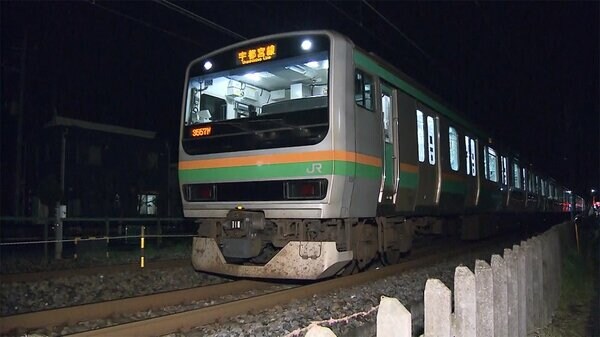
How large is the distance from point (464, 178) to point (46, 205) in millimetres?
11357

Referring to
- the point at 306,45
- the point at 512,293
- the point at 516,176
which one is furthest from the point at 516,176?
the point at 512,293

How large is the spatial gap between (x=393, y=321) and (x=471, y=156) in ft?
36.8

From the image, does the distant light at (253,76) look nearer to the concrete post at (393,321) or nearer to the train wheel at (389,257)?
the train wheel at (389,257)

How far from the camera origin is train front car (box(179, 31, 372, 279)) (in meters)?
6.73

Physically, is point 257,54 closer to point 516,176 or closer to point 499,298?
point 499,298

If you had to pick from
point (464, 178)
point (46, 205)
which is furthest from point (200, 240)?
point (46, 205)

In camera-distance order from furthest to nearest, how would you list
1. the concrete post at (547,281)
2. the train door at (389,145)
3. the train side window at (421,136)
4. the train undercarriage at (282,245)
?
the train side window at (421,136)
the train door at (389,145)
the train undercarriage at (282,245)
the concrete post at (547,281)

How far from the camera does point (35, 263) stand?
10797 millimetres

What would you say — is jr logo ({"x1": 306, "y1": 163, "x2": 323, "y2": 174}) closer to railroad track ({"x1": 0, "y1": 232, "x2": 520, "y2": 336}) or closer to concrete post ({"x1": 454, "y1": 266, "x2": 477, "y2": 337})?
railroad track ({"x1": 0, "y1": 232, "x2": 520, "y2": 336})

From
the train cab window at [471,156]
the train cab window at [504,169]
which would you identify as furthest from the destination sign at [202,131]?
the train cab window at [504,169]

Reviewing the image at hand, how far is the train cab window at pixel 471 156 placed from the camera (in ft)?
41.0

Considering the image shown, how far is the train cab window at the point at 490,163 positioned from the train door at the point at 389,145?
698 centimetres

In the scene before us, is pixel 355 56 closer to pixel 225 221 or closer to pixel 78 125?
pixel 225 221

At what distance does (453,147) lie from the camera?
11.4 m
